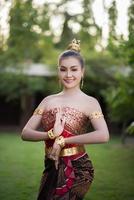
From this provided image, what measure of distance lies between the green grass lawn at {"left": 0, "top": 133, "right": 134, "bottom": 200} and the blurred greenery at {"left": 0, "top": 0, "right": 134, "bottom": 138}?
2783 mm

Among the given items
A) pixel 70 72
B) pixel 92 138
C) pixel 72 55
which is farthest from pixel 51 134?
pixel 72 55

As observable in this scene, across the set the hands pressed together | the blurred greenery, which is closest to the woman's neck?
the hands pressed together

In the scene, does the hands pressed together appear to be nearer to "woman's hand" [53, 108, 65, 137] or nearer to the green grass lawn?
"woman's hand" [53, 108, 65, 137]

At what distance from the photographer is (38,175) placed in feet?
27.7

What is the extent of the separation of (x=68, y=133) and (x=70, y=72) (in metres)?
0.42

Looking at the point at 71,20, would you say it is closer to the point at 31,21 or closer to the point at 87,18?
the point at 87,18

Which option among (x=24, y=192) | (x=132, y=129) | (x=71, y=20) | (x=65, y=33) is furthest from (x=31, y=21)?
(x=65, y=33)

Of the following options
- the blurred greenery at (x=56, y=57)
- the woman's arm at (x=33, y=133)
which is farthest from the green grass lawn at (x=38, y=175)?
the woman's arm at (x=33, y=133)

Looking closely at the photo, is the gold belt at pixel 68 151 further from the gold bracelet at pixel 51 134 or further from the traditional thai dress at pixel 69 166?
the gold bracelet at pixel 51 134

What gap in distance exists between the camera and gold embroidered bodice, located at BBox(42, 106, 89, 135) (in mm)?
2838

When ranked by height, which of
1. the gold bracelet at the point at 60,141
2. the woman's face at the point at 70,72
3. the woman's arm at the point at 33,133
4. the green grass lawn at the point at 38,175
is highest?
the woman's face at the point at 70,72

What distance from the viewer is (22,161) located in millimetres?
10695

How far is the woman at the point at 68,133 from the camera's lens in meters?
2.77

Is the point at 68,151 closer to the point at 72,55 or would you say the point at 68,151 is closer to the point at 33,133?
the point at 33,133
